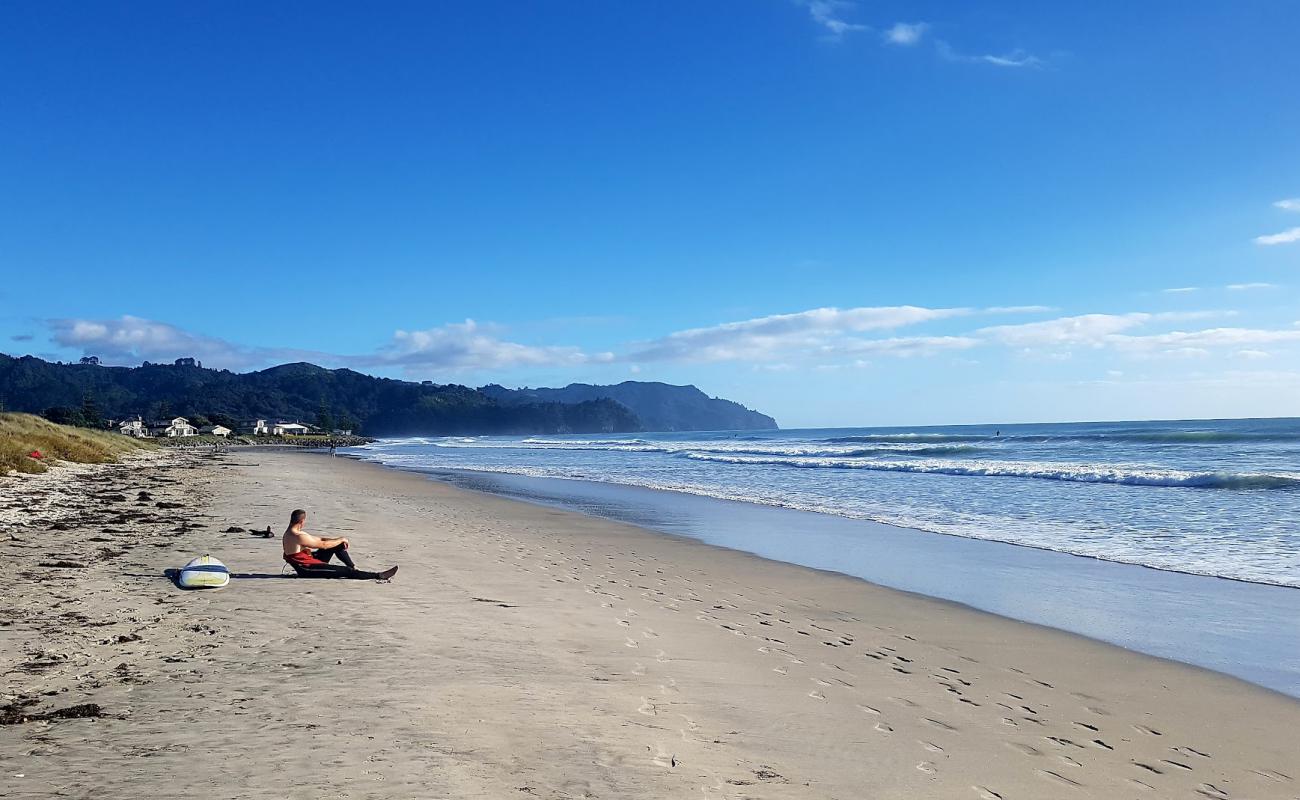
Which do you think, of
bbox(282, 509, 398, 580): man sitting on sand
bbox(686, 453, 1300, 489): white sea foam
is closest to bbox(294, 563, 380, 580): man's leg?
bbox(282, 509, 398, 580): man sitting on sand

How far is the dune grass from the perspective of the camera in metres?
22.7

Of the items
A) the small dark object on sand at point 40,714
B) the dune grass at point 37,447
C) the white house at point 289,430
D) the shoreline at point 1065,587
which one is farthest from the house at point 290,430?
the small dark object on sand at point 40,714

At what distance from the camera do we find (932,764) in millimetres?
4621

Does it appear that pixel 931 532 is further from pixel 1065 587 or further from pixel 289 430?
pixel 289 430

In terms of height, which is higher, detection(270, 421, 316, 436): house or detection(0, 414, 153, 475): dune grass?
detection(270, 421, 316, 436): house

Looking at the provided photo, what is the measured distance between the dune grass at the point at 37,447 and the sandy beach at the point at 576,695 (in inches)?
615

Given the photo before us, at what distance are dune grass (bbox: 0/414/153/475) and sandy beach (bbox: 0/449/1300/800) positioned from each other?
15.6m

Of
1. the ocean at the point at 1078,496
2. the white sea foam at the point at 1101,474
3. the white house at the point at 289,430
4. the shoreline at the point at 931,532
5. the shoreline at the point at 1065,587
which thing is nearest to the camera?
the shoreline at the point at 1065,587

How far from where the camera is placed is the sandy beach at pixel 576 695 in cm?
416

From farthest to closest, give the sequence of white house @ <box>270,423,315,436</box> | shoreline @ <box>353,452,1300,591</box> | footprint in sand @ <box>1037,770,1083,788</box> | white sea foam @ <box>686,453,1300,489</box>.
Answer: white house @ <box>270,423,315,436</box> → white sea foam @ <box>686,453,1300,489</box> → shoreline @ <box>353,452,1300,591</box> → footprint in sand @ <box>1037,770,1083,788</box>

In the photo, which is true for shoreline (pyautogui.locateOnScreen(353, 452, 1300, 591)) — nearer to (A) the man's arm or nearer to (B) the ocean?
(B) the ocean

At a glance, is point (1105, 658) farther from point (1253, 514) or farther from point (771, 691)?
point (1253, 514)

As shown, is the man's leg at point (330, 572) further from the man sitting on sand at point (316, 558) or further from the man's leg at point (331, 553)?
the man's leg at point (331, 553)

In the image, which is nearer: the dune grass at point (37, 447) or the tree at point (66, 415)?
the dune grass at point (37, 447)
